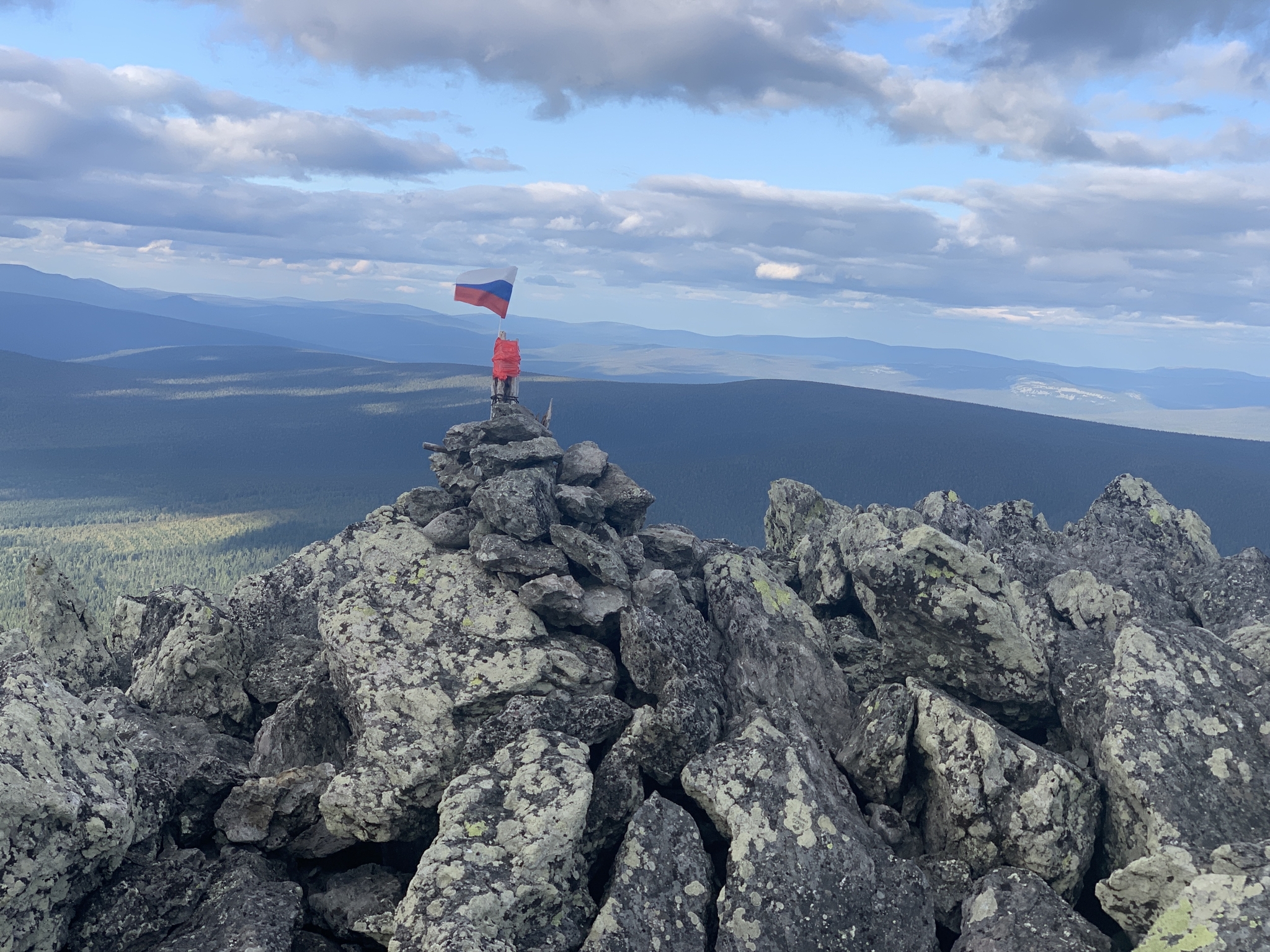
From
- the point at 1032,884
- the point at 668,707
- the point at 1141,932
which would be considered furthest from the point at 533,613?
the point at 1141,932

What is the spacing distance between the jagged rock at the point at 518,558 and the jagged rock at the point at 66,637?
18.4 meters

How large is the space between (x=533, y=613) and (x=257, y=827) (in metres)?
11.8

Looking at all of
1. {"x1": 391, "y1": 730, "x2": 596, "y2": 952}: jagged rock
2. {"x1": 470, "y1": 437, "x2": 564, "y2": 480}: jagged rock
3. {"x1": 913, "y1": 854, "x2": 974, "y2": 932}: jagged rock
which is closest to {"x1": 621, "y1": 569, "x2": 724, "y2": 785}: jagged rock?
{"x1": 391, "y1": 730, "x2": 596, "y2": 952}: jagged rock

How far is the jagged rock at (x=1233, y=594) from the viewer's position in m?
34.9

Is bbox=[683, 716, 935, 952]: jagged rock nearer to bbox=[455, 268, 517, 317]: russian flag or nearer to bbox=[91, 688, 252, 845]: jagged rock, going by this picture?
bbox=[91, 688, 252, 845]: jagged rock

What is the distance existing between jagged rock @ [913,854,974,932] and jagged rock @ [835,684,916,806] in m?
2.19

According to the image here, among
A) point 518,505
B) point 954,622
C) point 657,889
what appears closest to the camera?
point 657,889

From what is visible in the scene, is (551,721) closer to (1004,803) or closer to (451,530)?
(451,530)

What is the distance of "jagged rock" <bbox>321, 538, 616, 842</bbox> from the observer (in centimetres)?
2420

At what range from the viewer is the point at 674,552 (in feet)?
126

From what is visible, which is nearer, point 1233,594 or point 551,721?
point 551,721

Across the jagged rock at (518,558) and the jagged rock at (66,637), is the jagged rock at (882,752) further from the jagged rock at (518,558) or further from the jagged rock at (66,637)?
the jagged rock at (66,637)

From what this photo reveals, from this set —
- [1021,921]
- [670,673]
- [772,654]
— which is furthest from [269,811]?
[1021,921]

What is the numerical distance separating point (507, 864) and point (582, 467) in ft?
76.8
